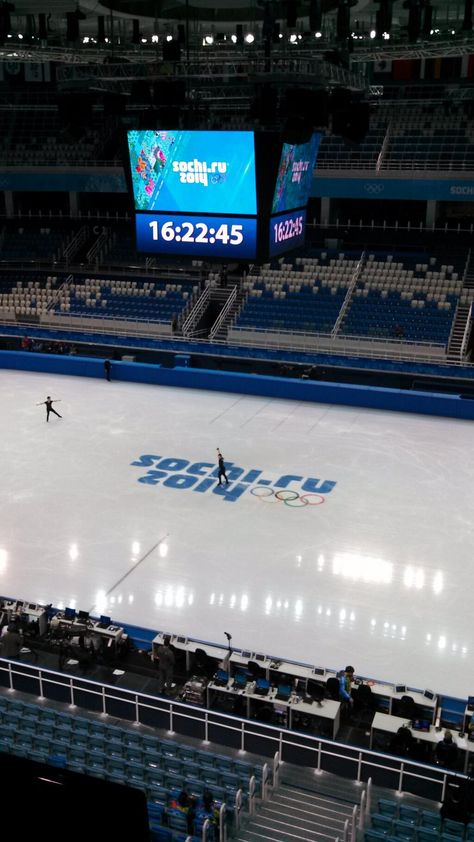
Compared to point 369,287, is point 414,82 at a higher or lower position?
higher

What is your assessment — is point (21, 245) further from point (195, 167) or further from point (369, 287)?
point (195, 167)

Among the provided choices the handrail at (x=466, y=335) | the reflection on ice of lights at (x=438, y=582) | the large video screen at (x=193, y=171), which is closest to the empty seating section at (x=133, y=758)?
the reflection on ice of lights at (x=438, y=582)

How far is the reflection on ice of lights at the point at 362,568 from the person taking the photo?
49.7 ft

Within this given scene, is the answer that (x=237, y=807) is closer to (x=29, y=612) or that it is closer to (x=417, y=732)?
(x=417, y=732)

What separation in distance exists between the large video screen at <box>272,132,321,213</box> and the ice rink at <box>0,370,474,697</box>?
6.62 meters

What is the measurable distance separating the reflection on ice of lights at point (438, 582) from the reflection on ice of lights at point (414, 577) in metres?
0.22

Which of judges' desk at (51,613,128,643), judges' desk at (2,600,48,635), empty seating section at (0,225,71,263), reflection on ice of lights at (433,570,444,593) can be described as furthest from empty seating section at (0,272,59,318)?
reflection on ice of lights at (433,570,444,593)

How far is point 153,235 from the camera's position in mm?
15828

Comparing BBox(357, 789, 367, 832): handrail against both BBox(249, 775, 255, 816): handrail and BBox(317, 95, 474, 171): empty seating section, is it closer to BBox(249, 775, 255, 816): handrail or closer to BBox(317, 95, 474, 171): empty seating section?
BBox(249, 775, 255, 816): handrail

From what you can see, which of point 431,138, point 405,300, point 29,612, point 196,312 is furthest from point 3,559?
point 431,138

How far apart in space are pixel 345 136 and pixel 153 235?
23.0 feet

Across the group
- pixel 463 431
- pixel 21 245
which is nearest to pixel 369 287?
pixel 463 431

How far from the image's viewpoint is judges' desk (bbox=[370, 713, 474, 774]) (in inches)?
384

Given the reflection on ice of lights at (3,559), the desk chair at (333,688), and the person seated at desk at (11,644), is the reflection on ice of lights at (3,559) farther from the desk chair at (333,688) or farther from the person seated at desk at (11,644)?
the desk chair at (333,688)
